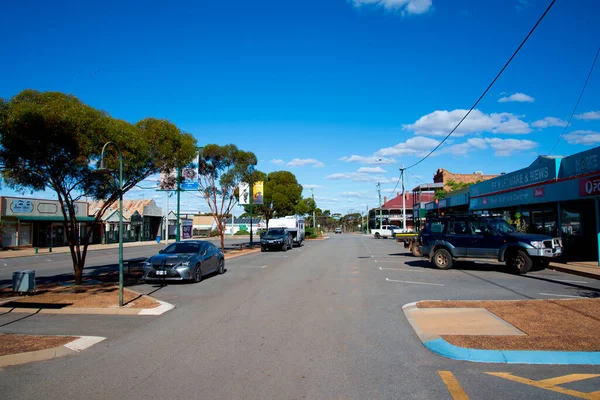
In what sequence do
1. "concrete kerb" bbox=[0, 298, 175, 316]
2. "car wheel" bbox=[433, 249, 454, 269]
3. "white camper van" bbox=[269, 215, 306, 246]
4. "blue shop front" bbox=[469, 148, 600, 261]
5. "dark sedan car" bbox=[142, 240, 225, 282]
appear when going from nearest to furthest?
"concrete kerb" bbox=[0, 298, 175, 316] → "dark sedan car" bbox=[142, 240, 225, 282] → "blue shop front" bbox=[469, 148, 600, 261] → "car wheel" bbox=[433, 249, 454, 269] → "white camper van" bbox=[269, 215, 306, 246]

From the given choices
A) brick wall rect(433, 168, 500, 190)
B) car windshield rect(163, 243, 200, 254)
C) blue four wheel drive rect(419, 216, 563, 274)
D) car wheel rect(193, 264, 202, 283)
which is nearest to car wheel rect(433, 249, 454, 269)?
blue four wheel drive rect(419, 216, 563, 274)

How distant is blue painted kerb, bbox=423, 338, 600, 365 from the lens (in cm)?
640

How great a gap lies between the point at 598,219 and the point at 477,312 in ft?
33.8

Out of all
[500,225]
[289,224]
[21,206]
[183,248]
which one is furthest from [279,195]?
[500,225]

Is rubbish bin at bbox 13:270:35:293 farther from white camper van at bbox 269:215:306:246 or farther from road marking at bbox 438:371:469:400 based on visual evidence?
white camper van at bbox 269:215:306:246

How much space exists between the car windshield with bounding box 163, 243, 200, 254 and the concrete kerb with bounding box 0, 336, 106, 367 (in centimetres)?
889

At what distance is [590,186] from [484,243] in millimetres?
4115

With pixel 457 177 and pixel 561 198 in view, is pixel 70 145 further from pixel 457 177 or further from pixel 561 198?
pixel 457 177

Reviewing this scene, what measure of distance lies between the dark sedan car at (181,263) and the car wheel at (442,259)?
8.88m

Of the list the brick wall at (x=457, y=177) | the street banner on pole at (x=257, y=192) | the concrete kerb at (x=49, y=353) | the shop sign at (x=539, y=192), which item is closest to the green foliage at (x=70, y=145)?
the concrete kerb at (x=49, y=353)

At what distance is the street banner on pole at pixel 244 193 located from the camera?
3207cm

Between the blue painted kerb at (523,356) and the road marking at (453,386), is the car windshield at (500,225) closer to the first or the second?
the blue painted kerb at (523,356)

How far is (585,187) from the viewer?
660 inches

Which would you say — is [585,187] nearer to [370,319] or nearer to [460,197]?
[370,319]
